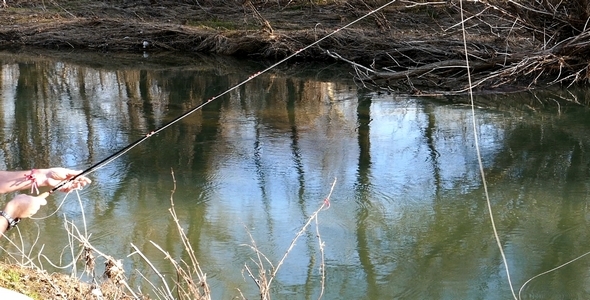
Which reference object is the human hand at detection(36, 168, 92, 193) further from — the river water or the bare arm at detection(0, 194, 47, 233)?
the bare arm at detection(0, 194, 47, 233)

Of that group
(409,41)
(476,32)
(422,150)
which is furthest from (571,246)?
(476,32)

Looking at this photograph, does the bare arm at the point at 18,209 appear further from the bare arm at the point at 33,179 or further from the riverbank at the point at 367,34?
the riverbank at the point at 367,34

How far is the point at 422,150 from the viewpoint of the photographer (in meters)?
6.14

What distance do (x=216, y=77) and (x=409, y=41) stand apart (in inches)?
106

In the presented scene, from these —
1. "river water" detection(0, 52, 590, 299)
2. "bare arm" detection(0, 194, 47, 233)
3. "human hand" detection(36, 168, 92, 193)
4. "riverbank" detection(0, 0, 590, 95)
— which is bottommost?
"river water" detection(0, 52, 590, 299)

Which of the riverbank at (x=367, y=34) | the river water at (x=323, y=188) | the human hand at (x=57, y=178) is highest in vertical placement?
the riverbank at (x=367, y=34)

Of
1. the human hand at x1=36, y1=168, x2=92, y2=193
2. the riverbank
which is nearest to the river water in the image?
the human hand at x1=36, y1=168, x2=92, y2=193

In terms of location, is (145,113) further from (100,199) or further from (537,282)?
(537,282)

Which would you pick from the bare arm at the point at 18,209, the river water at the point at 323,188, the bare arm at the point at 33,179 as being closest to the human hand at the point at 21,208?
the bare arm at the point at 18,209

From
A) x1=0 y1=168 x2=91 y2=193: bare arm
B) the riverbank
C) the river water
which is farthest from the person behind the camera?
the riverbank

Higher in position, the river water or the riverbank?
the riverbank

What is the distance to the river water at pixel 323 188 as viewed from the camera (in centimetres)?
387

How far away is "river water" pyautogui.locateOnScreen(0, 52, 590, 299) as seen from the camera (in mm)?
3869

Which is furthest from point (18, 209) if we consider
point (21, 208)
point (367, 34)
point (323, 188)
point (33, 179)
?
point (367, 34)
